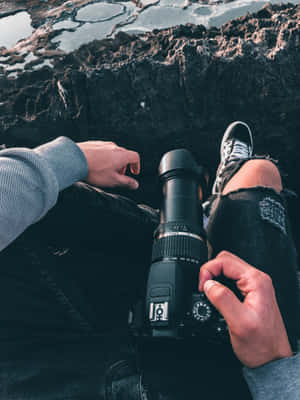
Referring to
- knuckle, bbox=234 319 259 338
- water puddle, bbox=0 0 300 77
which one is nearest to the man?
knuckle, bbox=234 319 259 338

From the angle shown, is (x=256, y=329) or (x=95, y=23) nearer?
(x=256, y=329)

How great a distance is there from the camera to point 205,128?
3.98ft

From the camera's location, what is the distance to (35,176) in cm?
47

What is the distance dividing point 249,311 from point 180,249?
0.17 metres

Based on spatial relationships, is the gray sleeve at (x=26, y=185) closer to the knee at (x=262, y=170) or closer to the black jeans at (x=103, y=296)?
the black jeans at (x=103, y=296)

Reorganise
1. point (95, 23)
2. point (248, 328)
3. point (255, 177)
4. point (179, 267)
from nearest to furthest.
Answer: point (248, 328)
point (179, 267)
point (255, 177)
point (95, 23)

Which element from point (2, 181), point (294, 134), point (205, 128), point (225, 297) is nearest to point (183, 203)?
point (225, 297)

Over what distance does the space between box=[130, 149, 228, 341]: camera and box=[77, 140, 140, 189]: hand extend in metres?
0.09

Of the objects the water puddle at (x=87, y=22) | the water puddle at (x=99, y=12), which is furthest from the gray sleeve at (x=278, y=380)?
the water puddle at (x=99, y=12)

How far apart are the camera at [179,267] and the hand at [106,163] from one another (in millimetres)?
92

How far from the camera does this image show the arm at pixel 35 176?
0.43 meters

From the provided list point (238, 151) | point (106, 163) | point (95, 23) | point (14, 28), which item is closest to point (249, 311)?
point (106, 163)

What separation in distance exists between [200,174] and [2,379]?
A: 2.27 ft

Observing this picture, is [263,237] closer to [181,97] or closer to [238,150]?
[238,150]
